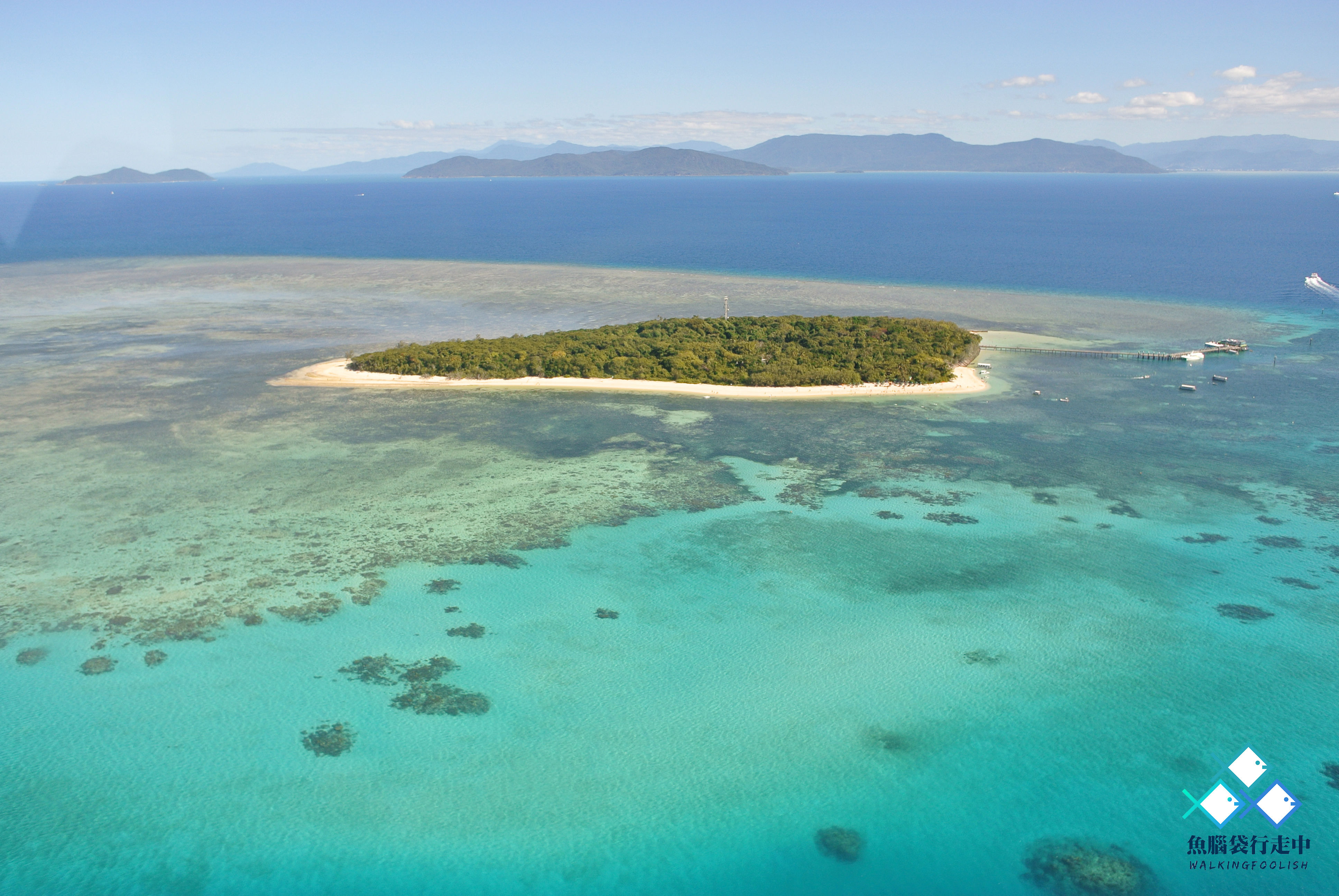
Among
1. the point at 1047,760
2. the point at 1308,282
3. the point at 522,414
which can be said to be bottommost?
the point at 1047,760

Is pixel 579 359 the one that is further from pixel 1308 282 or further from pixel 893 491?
pixel 1308 282

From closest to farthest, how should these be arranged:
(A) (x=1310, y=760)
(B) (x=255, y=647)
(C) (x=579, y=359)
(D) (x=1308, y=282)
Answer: (A) (x=1310, y=760) → (B) (x=255, y=647) → (C) (x=579, y=359) → (D) (x=1308, y=282)

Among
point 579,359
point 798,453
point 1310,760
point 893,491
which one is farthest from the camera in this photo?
point 579,359

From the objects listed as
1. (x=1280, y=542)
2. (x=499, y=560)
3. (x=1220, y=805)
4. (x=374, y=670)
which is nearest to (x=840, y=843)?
(x=1220, y=805)

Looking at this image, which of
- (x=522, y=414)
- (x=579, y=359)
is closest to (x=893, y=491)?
(x=522, y=414)

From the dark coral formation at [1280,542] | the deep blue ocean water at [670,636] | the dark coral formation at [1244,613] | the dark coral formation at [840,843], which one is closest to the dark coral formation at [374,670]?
the deep blue ocean water at [670,636]

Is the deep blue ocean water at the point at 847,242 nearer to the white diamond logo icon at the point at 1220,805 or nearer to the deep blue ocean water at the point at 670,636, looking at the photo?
the deep blue ocean water at the point at 670,636

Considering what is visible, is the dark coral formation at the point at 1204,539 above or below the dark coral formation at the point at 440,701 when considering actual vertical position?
above
